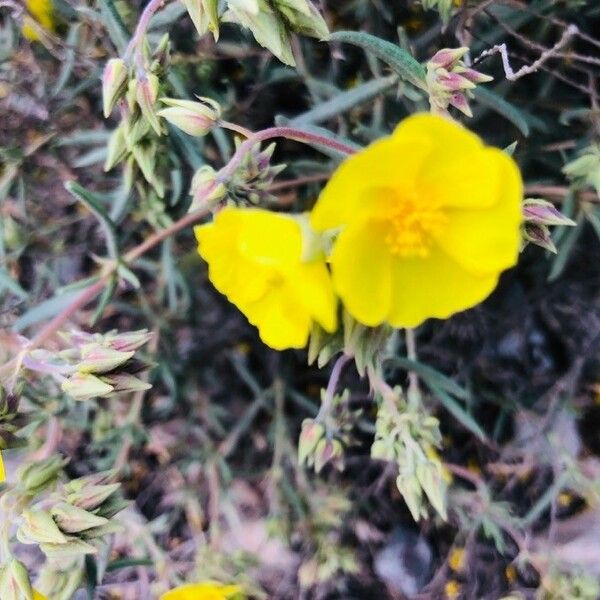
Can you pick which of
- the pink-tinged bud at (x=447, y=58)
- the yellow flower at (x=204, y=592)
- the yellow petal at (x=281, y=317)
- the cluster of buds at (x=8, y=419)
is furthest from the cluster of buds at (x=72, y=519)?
the pink-tinged bud at (x=447, y=58)

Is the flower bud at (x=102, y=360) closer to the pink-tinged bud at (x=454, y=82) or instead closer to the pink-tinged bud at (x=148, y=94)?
the pink-tinged bud at (x=148, y=94)

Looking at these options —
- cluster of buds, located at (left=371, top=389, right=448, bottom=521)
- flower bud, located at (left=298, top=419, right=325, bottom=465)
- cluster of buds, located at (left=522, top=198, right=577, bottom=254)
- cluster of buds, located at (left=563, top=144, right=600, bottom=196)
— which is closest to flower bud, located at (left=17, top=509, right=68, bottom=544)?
flower bud, located at (left=298, top=419, right=325, bottom=465)

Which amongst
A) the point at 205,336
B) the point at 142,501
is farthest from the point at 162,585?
the point at 205,336

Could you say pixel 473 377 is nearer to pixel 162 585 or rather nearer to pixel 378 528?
pixel 378 528

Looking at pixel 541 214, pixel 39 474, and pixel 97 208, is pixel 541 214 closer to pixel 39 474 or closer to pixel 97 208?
pixel 97 208

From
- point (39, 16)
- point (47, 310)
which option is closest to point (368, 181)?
point (47, 310)

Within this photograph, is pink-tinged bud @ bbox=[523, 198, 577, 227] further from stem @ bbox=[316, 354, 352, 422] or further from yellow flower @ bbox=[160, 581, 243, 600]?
yellow flower @ bbox=[160, 581, 243, 600]

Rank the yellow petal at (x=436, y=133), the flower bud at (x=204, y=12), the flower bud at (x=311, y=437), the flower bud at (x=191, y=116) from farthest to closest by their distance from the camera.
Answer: the flower bud at (x=311, y=437)
the flower bud at (x=191, y=116)
the flower bud at (x=204, y=12)
the yellow petal at (x=436, y=133)
